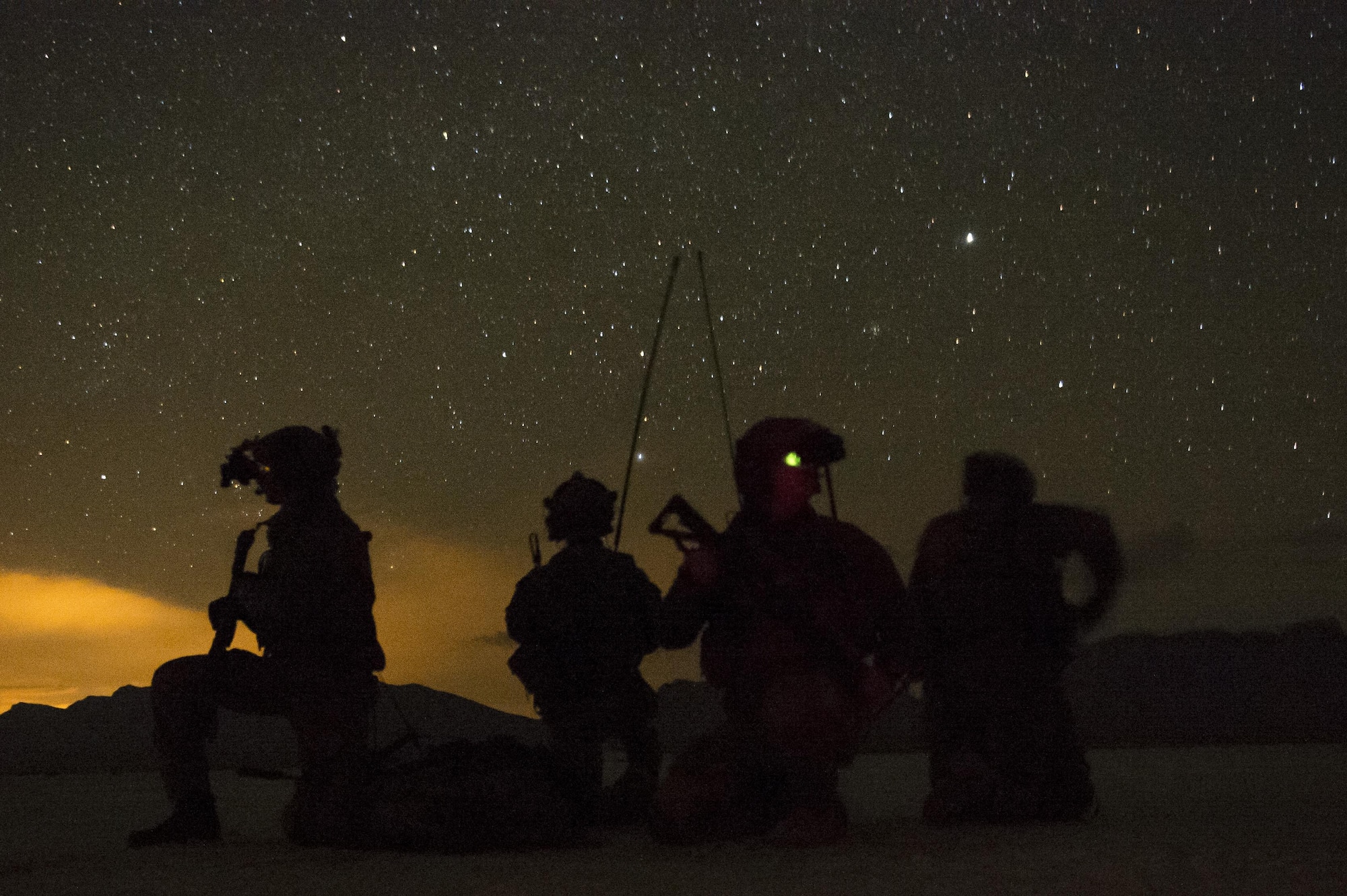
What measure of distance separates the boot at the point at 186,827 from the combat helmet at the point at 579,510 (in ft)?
7.29

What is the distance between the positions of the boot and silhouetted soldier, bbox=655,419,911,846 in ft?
6.08

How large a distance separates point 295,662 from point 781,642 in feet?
6.57

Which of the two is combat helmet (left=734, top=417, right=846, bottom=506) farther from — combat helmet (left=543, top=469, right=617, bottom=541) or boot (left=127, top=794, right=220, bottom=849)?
boot (left=127, top=794, right=220, bottom=849)

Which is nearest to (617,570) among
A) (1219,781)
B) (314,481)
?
(314,481)

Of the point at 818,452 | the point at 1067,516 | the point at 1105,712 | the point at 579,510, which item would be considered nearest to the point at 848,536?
the point at 818,452

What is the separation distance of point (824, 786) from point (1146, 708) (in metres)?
62.9

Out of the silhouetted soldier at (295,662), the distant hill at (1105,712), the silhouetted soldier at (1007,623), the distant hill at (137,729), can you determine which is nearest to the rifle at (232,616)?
the silhouetted soldier at (295,662)

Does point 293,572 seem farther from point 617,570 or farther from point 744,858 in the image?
point 744,858

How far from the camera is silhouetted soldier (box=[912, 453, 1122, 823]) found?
5.19 metres

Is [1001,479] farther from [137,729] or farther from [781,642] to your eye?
[137,729]

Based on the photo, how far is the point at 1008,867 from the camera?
3.71 m

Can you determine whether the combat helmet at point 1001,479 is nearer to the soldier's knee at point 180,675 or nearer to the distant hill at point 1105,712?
the soldier's knee at point 180,675

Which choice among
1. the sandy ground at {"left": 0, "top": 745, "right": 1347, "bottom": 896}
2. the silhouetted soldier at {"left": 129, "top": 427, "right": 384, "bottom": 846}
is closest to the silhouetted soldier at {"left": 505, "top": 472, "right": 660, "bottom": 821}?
the sandy ground at {"left": 0, "top": 745, "right": 1347, "bottom": 896}

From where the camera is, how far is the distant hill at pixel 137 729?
34.4 m
